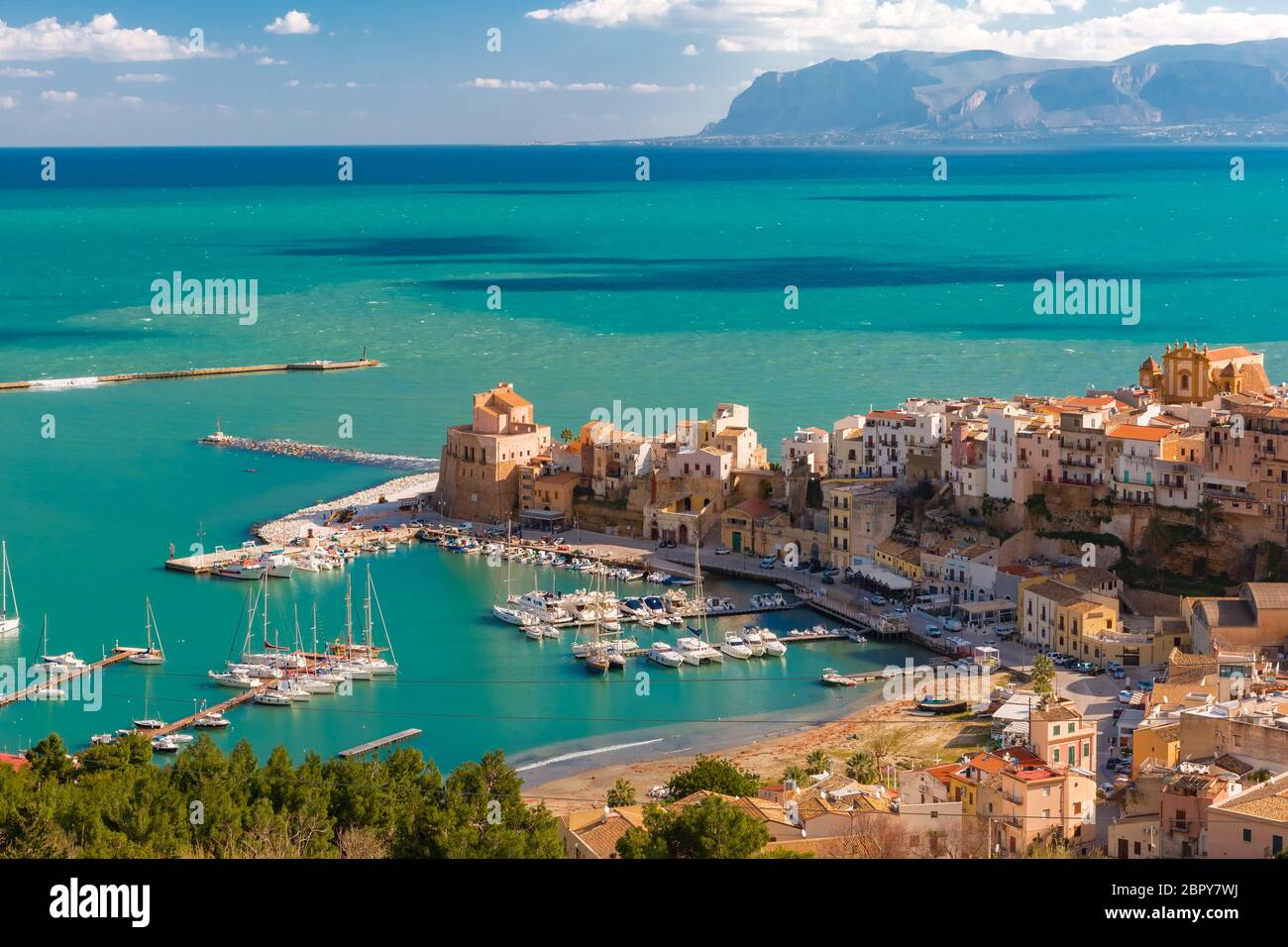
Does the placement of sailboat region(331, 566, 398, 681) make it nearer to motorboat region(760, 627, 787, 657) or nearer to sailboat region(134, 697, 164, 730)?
sailboat region(134, 697, 164, 730)

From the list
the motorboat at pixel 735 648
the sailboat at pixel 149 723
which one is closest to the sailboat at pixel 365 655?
the sailboat at pixel 149 723

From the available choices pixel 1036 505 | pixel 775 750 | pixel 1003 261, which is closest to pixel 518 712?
pixel 775 750

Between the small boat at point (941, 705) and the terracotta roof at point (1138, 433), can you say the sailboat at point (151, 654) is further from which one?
the terracotta roof at point (1138, 433)

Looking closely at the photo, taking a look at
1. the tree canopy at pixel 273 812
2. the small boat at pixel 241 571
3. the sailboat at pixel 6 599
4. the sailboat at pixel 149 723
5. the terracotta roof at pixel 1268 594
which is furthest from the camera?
the small boat at pixel 241 571

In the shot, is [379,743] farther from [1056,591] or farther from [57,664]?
[1056,591]

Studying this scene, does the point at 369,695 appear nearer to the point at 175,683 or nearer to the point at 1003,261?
the point at 175,683

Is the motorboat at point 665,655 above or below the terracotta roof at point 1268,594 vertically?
below

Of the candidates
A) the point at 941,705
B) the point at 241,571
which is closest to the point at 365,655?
the point at 241,571

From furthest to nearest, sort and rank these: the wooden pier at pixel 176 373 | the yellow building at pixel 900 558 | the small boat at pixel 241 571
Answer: the wooden pier at pixel 176 373, the small boat at pixel 241 571, the yellow building at pixel 900 558
